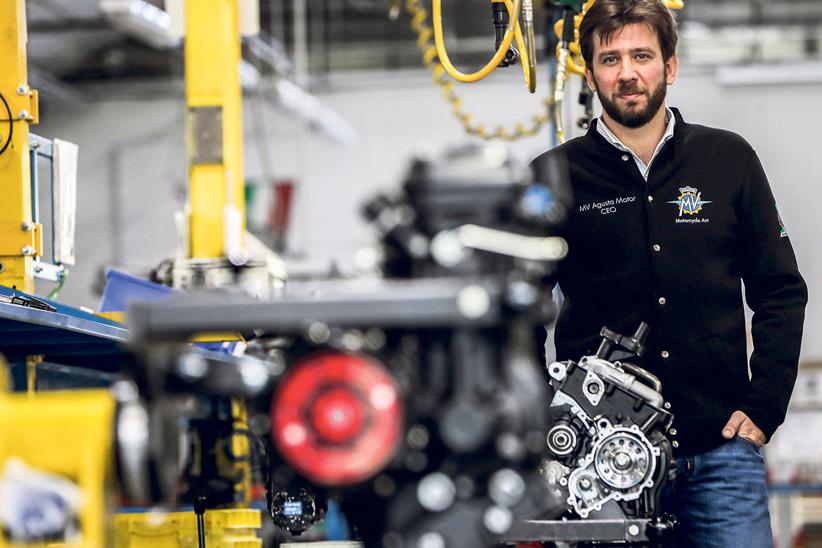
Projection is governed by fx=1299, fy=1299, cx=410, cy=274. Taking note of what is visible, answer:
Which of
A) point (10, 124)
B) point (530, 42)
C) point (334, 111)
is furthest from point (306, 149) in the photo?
point (530, 42)

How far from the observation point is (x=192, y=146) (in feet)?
17.4

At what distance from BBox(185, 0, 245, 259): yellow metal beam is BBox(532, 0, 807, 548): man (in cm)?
260

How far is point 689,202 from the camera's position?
2779 millimetres

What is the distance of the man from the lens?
2705mm

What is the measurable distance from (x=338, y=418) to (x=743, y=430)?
133 centimetres

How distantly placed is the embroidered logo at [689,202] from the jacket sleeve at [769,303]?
0.32 ft

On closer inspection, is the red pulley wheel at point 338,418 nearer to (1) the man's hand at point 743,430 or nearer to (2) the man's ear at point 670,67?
(1) the man's hand at point 743,430

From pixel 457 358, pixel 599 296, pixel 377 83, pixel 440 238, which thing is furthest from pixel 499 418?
pixel 377 83

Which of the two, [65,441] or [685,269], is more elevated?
[685,269]

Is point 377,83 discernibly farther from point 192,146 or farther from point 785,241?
point 785,241

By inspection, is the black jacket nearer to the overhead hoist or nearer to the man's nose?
the man's nose

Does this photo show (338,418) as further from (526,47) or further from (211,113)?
(211,113)

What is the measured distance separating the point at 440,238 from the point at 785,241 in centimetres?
133

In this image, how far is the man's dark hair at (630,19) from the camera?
2766mm
